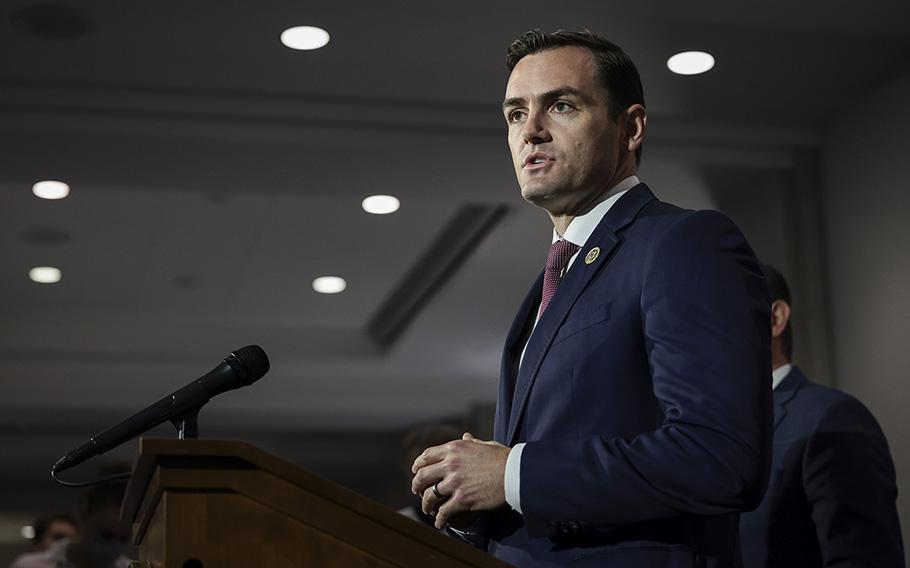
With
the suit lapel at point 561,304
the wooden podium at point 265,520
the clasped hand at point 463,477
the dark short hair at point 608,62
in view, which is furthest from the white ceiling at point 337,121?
the wooden podium at point 265,520

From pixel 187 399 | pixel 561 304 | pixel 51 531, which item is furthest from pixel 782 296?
pixel 51 531

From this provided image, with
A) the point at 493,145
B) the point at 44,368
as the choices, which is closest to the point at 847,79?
the point at 493,145

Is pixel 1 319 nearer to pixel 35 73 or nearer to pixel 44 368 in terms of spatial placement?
pixel 44 368

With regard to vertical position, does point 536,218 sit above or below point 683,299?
above

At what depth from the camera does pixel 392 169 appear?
5781 mm

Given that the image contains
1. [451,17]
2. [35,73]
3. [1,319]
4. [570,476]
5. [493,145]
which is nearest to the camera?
[570,476]

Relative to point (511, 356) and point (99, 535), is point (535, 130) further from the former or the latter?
point (99, 535)

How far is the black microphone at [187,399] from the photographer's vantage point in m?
1.50

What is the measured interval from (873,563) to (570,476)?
3.96 feet

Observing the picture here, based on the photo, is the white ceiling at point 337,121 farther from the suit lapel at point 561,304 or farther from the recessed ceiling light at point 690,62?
the suit lapel at point 561,304

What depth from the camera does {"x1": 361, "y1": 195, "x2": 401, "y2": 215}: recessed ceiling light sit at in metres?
6.73

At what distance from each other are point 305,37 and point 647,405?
332 centimetres

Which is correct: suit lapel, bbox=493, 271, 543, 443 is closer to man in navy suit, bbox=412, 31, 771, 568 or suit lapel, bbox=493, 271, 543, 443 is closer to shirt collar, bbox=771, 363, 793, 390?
man in navy suit, bbox=412, 31, 771, 568

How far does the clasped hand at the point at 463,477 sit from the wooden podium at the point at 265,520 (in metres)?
0.25
